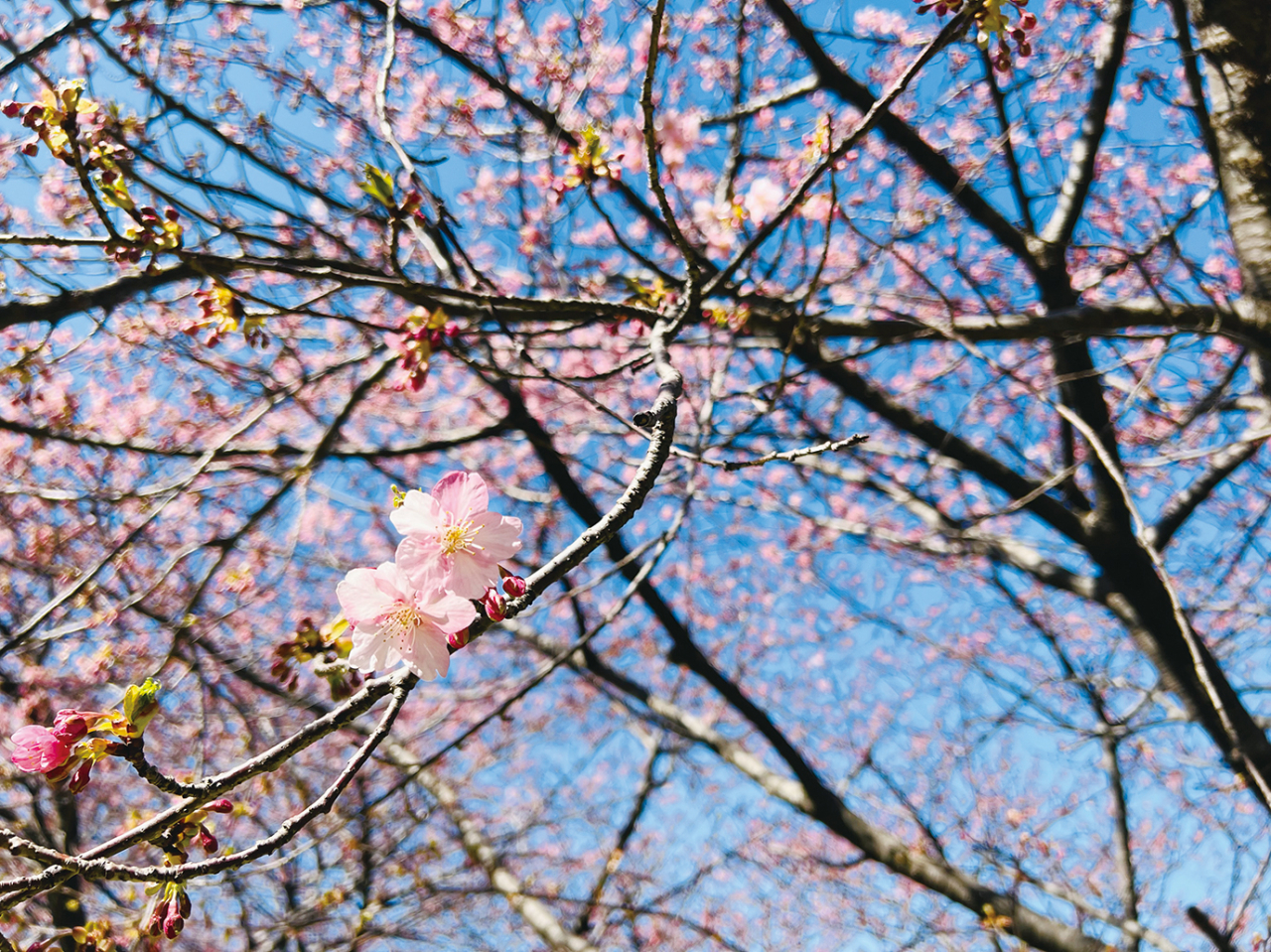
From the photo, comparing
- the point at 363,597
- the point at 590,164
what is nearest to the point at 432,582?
the point at 363,597

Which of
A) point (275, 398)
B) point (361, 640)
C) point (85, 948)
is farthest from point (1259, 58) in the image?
point (85, 948)

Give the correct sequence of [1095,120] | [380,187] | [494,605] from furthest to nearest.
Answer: [1095,120], [380,187], [494,605]

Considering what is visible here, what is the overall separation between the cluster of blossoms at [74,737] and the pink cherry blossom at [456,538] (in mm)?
411

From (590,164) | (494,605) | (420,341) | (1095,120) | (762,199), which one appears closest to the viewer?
(494,605)

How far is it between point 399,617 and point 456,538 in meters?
0.13

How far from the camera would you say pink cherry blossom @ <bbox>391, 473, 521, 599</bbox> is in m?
1.03

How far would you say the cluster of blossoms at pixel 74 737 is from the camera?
107 centimetres

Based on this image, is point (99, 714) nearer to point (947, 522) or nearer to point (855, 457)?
point (947, 522)

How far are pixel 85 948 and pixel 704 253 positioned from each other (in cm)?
354

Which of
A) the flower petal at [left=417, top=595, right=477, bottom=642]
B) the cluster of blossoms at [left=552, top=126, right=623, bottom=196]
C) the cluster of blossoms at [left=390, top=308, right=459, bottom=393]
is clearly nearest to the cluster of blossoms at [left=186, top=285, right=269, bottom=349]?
the cluster of blossoms at [left=390, top=308, right=459, bottom=393]

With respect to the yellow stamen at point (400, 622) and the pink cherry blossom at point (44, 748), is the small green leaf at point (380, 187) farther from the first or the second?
the pink cherry blossom at point (44, 748)

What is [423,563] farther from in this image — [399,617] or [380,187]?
[380,187]

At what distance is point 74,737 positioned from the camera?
109cm

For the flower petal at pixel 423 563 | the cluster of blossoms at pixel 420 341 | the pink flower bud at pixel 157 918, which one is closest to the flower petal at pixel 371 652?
the flower petal at pixel 423 563
